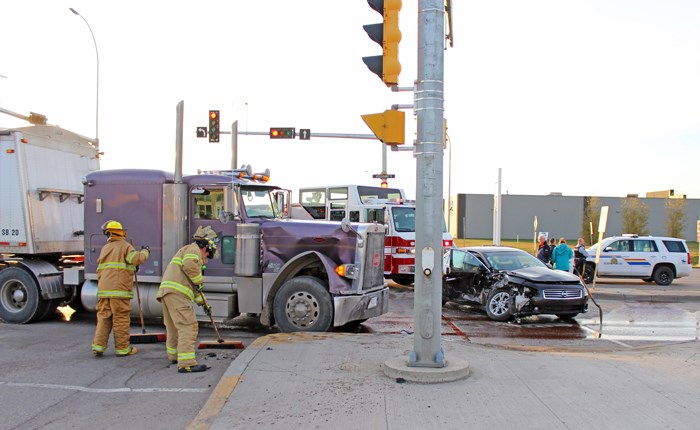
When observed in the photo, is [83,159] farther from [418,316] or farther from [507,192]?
[507,192]

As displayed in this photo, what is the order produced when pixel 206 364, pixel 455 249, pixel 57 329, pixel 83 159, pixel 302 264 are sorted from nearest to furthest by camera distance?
pixel 206 364 → pixel 302 264 → pixel 57 329 → pixel 83 159 → pixel 455 249

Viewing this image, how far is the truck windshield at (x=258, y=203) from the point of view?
996 centimetres

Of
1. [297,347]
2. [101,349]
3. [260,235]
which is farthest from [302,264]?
[101,349]

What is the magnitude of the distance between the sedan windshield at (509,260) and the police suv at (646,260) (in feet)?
30.8

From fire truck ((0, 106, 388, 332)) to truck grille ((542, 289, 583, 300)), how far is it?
11.1ft

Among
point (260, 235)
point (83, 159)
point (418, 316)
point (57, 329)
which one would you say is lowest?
point (57, 329)

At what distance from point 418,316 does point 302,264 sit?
142 inches

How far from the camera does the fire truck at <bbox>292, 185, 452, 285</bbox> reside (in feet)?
55.3

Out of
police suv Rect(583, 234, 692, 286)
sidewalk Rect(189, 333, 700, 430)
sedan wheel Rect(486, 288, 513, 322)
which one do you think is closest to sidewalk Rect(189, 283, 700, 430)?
sidewalk Rect(189, 333, 700, 430)

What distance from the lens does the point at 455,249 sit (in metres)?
13.8

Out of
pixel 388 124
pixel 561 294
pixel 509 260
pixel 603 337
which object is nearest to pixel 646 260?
pixel 509 260

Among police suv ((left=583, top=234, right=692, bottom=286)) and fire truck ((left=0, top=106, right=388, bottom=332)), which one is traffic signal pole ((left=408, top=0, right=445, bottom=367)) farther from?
police suv ((left=583, top=234, right=692, bottom=286))

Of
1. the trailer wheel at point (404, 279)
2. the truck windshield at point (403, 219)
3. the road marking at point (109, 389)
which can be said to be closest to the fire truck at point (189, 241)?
the road marking at point (109, 389)

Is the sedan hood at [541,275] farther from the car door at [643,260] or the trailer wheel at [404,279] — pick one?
the car door at [643,260]
